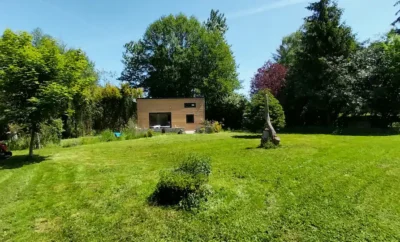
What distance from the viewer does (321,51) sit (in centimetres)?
1978

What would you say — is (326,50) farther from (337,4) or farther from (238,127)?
(238,127)

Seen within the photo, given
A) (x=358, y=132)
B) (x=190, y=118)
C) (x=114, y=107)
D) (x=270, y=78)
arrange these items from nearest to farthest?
(x=358, y=132) → (x=114, y=107) → (x=190, y=118) → (x=270, y=78)

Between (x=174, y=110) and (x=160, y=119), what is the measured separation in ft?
5.52

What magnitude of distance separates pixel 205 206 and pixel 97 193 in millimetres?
2355

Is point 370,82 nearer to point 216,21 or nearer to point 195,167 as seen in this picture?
point 195,167

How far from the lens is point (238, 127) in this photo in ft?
82.7

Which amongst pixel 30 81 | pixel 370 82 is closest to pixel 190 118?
pixel 370 82

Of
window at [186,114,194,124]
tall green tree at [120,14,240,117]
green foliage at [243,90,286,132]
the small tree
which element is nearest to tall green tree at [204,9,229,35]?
tall green tree at [120,14,240,117]

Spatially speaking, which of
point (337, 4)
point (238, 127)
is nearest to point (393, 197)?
point (337, 4)

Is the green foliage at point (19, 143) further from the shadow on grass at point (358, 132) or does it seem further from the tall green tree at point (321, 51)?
the tall green tree at point (321, 51)

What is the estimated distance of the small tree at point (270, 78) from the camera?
24516 millimetres

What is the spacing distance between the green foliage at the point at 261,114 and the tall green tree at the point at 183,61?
1740cm

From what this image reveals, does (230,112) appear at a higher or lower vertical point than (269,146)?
higher

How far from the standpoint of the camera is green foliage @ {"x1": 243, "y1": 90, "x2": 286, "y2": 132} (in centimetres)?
1330
